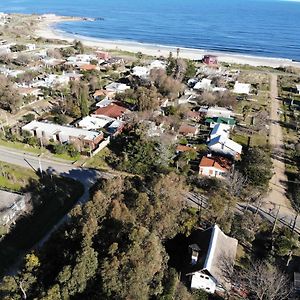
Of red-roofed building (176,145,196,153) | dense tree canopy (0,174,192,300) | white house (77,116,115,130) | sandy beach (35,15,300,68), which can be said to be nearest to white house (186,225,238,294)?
dense tree canopy (0,174,192,300)

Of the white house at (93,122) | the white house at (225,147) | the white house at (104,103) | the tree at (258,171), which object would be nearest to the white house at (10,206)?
the white house at (93,122)

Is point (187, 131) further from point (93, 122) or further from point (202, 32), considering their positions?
point (202, 32)

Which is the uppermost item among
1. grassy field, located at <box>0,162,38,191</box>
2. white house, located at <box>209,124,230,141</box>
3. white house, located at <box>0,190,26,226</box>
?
white house, located at <box>209,124,230,141</box>

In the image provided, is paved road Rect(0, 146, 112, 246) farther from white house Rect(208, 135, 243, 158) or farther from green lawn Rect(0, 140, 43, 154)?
white house Rect(208, 135, 243, 158)

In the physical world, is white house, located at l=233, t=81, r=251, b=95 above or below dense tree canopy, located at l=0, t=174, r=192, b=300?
below

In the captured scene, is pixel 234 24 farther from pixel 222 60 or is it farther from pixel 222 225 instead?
pixel 222 225

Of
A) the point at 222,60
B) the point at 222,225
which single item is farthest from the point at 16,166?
the point at 222,60

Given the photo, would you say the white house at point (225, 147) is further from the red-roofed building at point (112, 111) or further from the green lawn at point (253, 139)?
the red-roofed building at point (112, 111)
